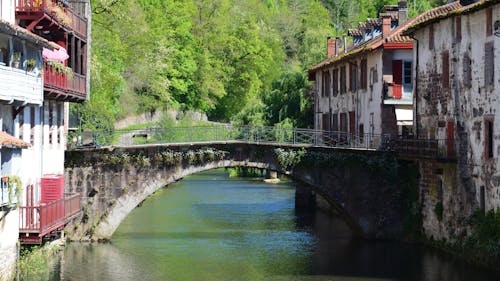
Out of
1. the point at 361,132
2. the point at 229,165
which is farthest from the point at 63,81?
the point at 361,132

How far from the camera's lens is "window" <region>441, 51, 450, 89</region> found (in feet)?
167

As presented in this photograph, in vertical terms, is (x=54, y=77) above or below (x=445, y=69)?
below

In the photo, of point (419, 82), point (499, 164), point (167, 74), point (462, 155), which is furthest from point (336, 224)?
point (167, 74)

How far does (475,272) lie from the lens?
44219mm

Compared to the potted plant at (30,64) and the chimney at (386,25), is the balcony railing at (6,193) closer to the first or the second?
the potted plant at (30,64)

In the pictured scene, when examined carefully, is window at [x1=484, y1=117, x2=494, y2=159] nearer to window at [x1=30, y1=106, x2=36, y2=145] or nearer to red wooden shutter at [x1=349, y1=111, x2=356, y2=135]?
window at [x1=30, y1=106, x2=36, y2=145]

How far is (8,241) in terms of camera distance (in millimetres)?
35719

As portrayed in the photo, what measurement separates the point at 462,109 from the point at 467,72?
170 cm

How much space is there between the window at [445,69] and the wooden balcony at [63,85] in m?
16.6

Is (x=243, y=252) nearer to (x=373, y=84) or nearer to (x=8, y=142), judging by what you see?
(x=373, y=84)

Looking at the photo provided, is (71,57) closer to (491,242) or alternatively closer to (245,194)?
(491,242)

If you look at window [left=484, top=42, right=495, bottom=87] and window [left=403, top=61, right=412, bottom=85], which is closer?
window [left=484, top=42, right=495, bottom=87]

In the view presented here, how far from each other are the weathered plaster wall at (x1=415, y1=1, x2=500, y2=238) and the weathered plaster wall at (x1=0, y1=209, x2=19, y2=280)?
1945 cm

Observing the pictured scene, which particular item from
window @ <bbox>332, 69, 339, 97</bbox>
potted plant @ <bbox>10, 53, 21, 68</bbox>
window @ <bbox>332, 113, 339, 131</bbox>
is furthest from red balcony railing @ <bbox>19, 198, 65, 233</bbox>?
window @ <bbox>332, 69, 339, 97</bbox>
